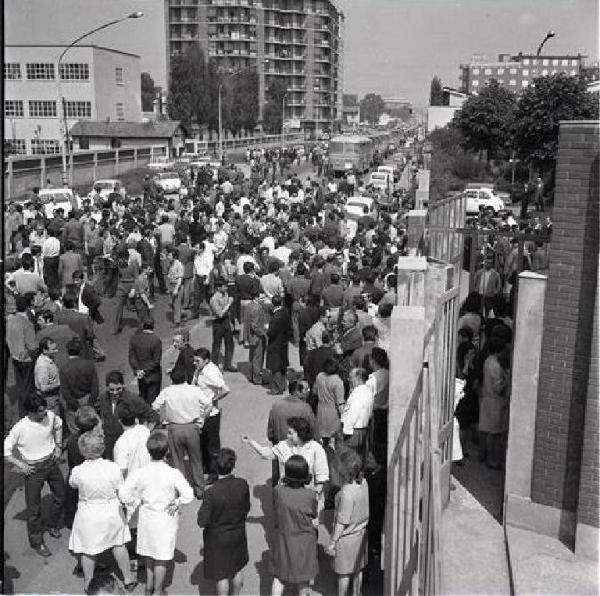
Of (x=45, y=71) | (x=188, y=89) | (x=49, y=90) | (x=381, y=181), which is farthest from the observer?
(x=188, y=89)

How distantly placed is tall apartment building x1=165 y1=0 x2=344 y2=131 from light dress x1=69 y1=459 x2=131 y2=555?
105 metres

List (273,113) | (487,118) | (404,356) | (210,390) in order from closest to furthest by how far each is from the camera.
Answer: (404,356) → (210,390) → (487,118) → (273,113)

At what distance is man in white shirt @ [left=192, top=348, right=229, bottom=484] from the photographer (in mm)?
8844

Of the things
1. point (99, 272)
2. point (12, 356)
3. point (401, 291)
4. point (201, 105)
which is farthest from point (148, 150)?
point (401, 291)

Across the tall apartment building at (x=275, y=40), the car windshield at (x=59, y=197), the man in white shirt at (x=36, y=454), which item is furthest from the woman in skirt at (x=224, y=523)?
the tall apartment building at (x=275, y=40)

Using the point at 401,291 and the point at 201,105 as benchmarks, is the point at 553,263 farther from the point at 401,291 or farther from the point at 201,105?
the point at 201,105

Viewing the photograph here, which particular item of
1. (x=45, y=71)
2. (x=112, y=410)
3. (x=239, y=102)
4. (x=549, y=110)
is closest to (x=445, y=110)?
(x=239, y=102)

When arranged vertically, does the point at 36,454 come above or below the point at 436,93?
below

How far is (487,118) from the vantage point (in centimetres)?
4544

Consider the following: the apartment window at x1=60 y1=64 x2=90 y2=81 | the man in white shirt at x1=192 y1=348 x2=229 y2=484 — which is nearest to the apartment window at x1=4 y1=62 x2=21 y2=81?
the apartment window at x1=60 y1=64 x2=90 y2=81

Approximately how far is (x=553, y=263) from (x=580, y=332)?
69 cm

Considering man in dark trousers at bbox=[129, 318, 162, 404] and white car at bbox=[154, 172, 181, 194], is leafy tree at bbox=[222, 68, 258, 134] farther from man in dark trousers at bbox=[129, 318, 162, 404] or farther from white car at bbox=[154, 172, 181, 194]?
man in dark trousers at bbox=[129, 318, 162, 404]

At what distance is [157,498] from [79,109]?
70.9 meters

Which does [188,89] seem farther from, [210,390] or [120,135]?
[210,390]
